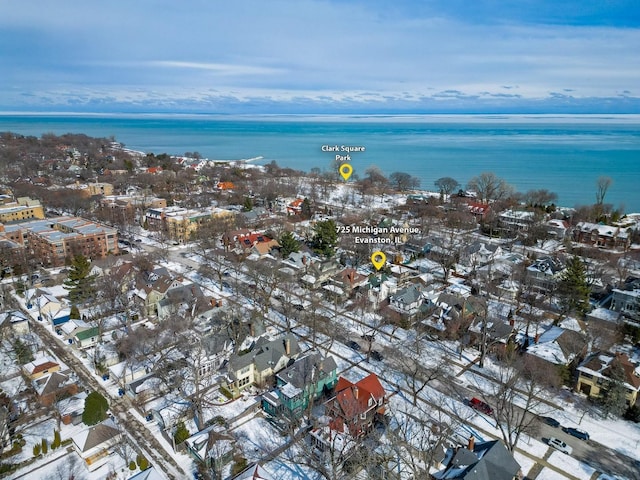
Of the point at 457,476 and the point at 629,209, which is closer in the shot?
the point at 457,476

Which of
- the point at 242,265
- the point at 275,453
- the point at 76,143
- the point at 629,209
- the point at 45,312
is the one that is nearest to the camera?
the point at 275,453

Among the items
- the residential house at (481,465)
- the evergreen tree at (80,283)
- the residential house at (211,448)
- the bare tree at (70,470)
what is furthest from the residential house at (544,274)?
the evergreen tree at (80,283)

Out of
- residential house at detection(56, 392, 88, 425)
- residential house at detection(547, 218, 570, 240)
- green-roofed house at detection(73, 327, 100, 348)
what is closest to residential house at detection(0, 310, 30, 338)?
green-roofed house at detection(73, 327, 100, 348)

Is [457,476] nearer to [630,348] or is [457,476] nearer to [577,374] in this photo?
[577,374]

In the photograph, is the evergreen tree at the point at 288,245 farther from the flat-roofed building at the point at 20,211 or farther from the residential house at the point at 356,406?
the flat-roofed building at the point at 20,211

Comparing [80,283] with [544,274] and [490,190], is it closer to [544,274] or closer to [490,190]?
[544,274]

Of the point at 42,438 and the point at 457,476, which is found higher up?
the point at 457,476

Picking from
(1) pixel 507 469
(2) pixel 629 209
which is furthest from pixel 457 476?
(2) pixel 629 209

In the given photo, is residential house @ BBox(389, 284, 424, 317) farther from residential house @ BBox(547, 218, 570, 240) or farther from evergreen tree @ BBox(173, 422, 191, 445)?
residential house @ BBox(547, 218, 570, 240)

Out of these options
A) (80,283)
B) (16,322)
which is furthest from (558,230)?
(16,322)
